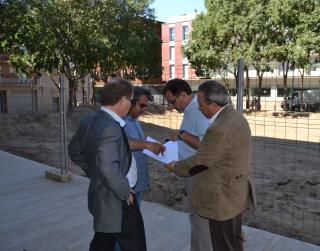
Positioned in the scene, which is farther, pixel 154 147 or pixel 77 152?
pixel 154 147

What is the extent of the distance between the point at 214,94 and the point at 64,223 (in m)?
2.98

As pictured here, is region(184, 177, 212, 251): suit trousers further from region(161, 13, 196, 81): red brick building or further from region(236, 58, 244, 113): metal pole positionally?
region(161, 13, 196, 81): red brick building

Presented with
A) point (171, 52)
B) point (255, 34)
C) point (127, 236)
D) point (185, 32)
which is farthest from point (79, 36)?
point (171, 52)

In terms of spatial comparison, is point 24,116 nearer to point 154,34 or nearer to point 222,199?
point 154,34

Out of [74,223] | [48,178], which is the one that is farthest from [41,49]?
[74,223]

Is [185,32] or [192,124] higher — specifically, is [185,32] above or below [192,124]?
above

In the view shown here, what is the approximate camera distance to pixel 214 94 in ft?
9.22

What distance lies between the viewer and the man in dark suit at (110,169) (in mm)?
2574

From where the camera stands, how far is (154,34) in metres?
30.9

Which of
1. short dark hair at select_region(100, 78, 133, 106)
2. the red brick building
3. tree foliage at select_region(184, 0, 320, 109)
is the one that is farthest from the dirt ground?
the red brick building

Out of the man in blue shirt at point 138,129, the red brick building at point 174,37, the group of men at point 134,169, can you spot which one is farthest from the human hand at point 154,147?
the red brick building at point 174,37

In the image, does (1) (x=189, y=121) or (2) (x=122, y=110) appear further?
(1) (x=189, y=121)

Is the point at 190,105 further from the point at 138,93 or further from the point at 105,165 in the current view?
the point at 105,165

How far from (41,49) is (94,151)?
78.3 feet
